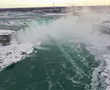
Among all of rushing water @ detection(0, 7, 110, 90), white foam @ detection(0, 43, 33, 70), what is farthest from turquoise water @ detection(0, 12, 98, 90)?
white foam @ detection(0, 43, 33, 70)

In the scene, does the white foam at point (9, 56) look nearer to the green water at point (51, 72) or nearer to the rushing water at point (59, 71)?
the rushing water at point (59, 71)

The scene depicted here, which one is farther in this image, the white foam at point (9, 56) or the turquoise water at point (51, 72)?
the white foam at point (9, 56)

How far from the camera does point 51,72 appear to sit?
11586 mm

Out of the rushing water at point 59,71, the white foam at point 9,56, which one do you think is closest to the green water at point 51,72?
the rushing water at point 59,71

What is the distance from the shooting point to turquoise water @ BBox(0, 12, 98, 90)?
32.1 ft

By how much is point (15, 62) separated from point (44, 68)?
7.86ft

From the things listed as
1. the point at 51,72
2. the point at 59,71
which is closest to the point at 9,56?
the point at 51,72

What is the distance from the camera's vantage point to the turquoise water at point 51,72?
9.79 meters

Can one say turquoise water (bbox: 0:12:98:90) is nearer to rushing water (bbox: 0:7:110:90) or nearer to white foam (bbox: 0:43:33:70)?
→ rushing water (bbox: 0:7:110:90)

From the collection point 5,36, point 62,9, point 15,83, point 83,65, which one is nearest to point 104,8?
point 62,9

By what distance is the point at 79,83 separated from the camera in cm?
991

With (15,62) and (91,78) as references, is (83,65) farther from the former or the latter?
(15,62)

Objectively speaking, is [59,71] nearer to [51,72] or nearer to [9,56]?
[51,72]

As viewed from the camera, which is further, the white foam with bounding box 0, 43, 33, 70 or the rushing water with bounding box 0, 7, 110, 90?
the white foam with bounding box 0, 43, 33, 70
